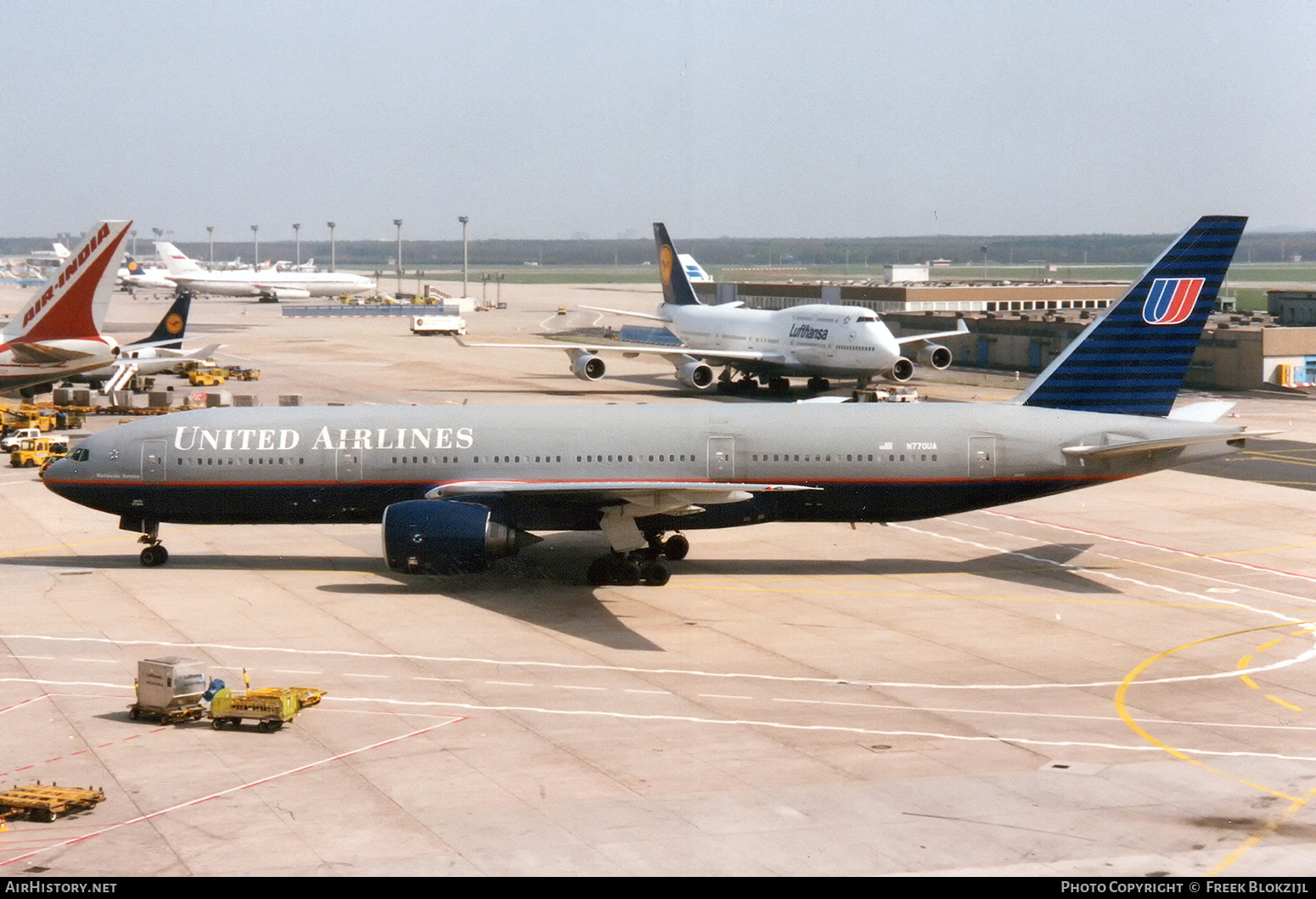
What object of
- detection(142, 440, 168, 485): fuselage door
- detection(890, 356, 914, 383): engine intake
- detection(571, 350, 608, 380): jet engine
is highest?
detection(890, 356, 914, 383): engine intake

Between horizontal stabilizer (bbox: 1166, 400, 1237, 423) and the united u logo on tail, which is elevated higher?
the united u logo on tail

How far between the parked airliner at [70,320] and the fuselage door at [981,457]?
32.9 metres

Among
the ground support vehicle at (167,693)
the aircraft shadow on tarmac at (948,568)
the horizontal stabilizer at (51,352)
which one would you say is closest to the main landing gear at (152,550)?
the ground support vehicle at (167,693)

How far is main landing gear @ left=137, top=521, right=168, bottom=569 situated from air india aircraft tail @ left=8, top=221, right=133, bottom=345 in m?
17.1

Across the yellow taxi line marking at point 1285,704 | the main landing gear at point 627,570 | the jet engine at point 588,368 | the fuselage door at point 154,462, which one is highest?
the jet engine at point 588,368

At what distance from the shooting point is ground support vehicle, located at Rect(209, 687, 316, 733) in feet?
81.9

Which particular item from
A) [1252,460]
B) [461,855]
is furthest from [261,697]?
[1252,460]

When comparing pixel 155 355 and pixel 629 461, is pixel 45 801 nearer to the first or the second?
pixel 629 461

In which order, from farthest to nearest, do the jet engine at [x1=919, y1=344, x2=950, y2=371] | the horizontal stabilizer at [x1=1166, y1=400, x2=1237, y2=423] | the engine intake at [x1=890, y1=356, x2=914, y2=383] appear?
the jet engine at [x1=919, y1=344, x2=950, y2=371]
the engine intake at [x1=890, y1=356, x2=914, y2=383]
the horizontal stabilizer at [x1=1166, y1=400, x2=1237, y2=423]

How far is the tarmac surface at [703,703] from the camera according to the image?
19562mm

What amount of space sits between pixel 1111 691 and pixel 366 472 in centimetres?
2020

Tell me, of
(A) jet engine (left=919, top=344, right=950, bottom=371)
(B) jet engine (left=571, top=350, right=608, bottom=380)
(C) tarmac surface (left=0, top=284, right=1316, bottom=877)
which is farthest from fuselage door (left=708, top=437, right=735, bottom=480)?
(A) jet engine (left=919, top=344, right=950, bottom=371)

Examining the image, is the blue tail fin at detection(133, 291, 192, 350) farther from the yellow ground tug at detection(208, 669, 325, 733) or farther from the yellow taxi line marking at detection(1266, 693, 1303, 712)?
the yellow taxi line marking at detection(1266, 693, 1303, 712)

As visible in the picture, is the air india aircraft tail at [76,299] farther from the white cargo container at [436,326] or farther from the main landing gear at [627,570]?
the white cargo container at [436,326]
